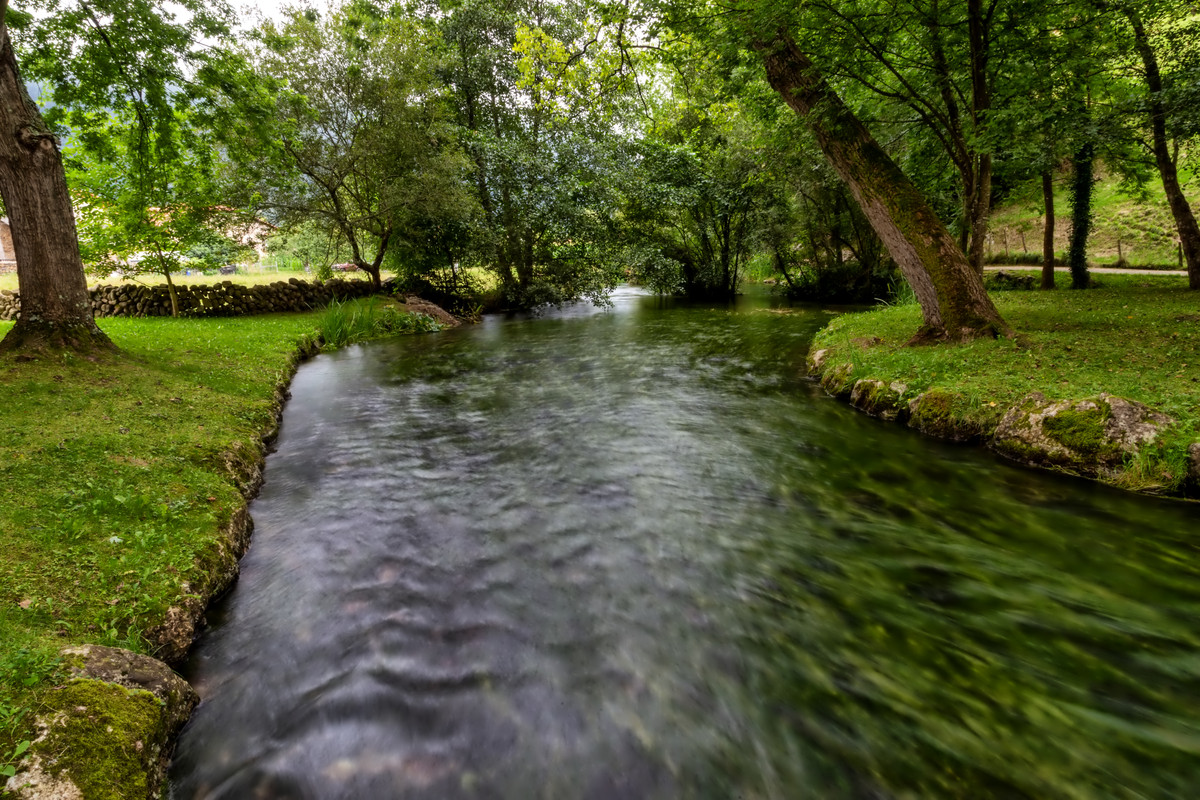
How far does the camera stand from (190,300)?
741 inches

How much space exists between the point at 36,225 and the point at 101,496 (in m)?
6.13

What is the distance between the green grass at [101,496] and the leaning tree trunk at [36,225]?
62 cm

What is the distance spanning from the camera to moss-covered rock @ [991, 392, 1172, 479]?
5445mm

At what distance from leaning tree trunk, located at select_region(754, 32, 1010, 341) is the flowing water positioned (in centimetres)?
395

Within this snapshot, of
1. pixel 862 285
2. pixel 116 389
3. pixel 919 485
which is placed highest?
pixel 862 285

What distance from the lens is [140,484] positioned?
484cm

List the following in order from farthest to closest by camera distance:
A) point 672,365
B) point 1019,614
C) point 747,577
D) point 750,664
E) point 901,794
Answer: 1. point 672,365
2. point 747,577
3. point 1019,614
4. point 750,664
5. point 901,794

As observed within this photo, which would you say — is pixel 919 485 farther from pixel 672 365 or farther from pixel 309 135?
pixel 309 135

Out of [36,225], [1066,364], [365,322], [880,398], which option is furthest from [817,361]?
[365,322]

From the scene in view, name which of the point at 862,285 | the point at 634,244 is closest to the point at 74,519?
the point at 634,244

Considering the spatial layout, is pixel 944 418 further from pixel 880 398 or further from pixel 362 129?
pixel 362 129

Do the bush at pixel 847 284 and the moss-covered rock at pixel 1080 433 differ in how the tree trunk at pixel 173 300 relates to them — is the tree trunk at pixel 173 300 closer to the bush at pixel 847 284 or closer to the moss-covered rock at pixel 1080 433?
the moss-covered rock at pixel 1080 433

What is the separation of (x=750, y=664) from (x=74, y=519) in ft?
17.8

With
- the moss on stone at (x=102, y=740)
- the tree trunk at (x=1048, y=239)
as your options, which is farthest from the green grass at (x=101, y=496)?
the tree trunk at (x=1048, y=239)
